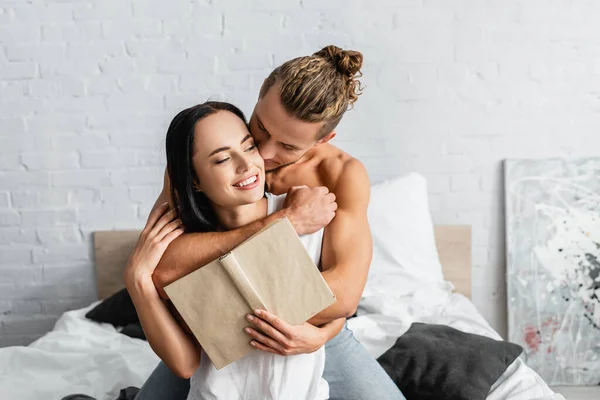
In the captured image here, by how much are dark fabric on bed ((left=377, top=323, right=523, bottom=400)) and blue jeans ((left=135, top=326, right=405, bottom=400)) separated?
0.25 metres

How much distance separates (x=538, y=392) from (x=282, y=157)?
94 cm

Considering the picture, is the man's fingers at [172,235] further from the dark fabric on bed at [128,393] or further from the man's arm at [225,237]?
the dark fabric on bed at [128,393]

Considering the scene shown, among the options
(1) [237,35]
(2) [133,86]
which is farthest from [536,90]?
(2) [133,86]

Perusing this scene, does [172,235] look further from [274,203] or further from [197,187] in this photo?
[274,203]

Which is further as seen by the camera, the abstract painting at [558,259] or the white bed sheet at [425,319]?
the abstract painting at [558,259]

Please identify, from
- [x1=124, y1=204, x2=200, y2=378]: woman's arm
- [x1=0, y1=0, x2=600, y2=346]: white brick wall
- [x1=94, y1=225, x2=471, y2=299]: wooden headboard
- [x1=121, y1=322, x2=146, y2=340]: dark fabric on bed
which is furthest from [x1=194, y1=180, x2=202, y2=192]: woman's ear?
[x1=94, y1=225, x2=471, y2=299]: wooden headboard

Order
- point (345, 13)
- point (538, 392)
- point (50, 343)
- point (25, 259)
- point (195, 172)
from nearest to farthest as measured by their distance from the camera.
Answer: point (195, 172) → point (538, 392) → point (50, 343) → point (345, 13) → point (25, 259)

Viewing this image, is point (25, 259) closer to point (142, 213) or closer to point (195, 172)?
point (142, 213)

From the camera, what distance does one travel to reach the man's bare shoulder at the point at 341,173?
150 cm

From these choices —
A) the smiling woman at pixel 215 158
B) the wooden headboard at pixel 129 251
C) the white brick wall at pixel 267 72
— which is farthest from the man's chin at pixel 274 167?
the wooden headboard at pixel 129 251

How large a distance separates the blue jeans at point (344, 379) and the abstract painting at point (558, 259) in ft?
4.77

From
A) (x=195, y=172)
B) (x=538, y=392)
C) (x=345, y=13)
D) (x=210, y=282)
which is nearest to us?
(x=210, y=282)

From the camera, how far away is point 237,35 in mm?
2703

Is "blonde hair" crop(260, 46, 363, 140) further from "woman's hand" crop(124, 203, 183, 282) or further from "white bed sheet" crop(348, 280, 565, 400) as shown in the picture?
"white bed sheet" crop(348, 280, 565, 400)
